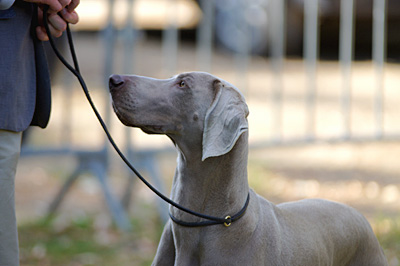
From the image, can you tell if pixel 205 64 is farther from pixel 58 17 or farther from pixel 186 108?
pixel 186 108

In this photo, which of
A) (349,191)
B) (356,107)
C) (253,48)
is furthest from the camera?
(253,48)

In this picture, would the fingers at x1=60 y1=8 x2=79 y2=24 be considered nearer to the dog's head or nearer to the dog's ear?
the dog's head

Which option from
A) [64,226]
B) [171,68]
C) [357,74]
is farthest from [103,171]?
[357,74]

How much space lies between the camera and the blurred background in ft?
19.6

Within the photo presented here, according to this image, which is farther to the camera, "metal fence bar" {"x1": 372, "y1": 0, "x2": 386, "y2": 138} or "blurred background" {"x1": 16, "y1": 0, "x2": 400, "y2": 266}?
"metal fence bar" {"x1": 372, "y1": 0, "x2": 386, "y2": 138}

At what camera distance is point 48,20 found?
3209 millimetres

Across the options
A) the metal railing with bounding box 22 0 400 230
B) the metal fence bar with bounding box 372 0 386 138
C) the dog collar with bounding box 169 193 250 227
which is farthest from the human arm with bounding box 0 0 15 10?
the metal fence bar with bounding box 372 0 386 138

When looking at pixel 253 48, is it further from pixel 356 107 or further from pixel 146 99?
pixel 146 99

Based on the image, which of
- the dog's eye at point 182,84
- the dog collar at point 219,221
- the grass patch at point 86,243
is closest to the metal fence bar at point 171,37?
the grass patch at point 86,243

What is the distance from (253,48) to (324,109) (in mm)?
3362

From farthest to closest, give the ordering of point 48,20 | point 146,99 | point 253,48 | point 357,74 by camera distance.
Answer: point 253,48 < point 357,74 < point 48,20 < point 146,99

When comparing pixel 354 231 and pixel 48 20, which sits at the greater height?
pixel 48 20

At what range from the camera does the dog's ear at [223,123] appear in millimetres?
2883

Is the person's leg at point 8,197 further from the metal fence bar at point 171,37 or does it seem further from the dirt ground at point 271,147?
the metal fence bar at point 171,37
